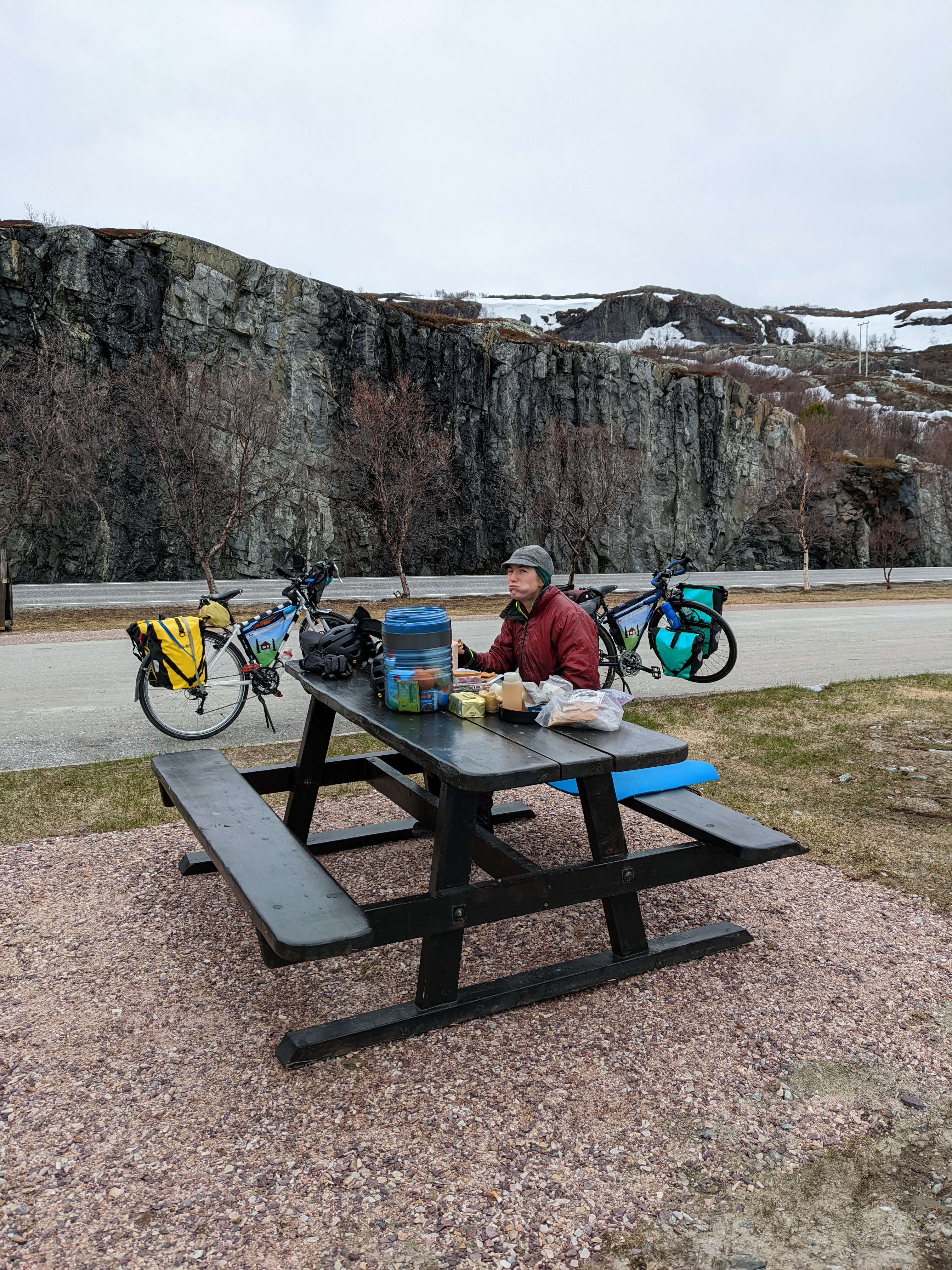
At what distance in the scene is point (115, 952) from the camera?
3615 millimetres

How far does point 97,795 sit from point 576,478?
26.9m

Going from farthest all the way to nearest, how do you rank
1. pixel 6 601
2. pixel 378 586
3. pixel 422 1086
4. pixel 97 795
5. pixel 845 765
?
pixel 378 586, pixel 6 601, pixel 845 765, pixel 97 795, pixel 422 1086

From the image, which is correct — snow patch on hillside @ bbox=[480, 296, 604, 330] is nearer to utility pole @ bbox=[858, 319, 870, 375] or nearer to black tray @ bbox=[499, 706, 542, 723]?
utility pole @ bbox=[858, 319, 870, 375]

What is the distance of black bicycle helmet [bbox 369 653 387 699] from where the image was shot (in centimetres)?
380

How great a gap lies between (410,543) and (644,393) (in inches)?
614

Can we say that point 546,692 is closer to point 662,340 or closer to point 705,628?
point 705,628

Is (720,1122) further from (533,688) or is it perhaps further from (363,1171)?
(533,688)

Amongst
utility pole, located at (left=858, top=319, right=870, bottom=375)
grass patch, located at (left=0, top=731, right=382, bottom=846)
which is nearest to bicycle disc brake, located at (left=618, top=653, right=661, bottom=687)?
grass patch, located at (left=0, top=731, right=382, bottom=846)

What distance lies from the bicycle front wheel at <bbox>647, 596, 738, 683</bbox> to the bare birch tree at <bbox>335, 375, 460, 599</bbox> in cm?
1805

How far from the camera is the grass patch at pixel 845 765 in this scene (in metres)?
4.72

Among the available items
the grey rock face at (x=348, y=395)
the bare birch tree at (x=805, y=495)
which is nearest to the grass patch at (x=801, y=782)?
the grey rock face at (x=348, y=395)

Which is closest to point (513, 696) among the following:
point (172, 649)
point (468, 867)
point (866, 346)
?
point (468, 867)

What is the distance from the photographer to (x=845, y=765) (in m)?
6.30

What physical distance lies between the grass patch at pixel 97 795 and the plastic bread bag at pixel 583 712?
264 cm
